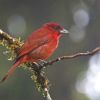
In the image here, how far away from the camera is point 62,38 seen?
1088 inches

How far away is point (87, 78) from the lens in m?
26.9

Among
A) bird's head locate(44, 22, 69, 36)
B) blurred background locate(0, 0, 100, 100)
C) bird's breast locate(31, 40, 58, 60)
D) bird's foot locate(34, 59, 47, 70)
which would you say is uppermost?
blurred background locate(0, 0, 100, 100)

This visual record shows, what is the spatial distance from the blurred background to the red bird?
13433 mm

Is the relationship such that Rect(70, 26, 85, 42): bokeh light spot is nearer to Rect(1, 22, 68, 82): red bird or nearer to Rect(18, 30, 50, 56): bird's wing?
Rect(1, 22, 68, 82): red bird

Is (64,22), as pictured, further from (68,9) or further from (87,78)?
(87,78)

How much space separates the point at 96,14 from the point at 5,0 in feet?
12.0

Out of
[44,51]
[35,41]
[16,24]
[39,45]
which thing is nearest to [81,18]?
[16,24]

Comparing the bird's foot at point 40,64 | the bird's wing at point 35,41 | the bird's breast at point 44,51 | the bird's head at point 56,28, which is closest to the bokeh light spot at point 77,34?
the bird's head at point 56,28

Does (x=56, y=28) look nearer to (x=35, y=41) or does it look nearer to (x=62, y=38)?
(x=35, y=41)

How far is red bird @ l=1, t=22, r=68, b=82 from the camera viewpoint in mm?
8789

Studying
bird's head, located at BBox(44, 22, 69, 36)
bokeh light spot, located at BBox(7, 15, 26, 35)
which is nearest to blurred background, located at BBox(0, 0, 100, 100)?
bokeh light spot, located at BBox(7, 15, 26, 35)

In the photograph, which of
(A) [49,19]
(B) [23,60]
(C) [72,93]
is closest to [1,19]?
(A) [49,19]

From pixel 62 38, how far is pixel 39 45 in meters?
18.2

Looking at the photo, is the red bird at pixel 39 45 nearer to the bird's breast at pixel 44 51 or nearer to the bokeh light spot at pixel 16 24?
the bird's breast at pixel 44 51
